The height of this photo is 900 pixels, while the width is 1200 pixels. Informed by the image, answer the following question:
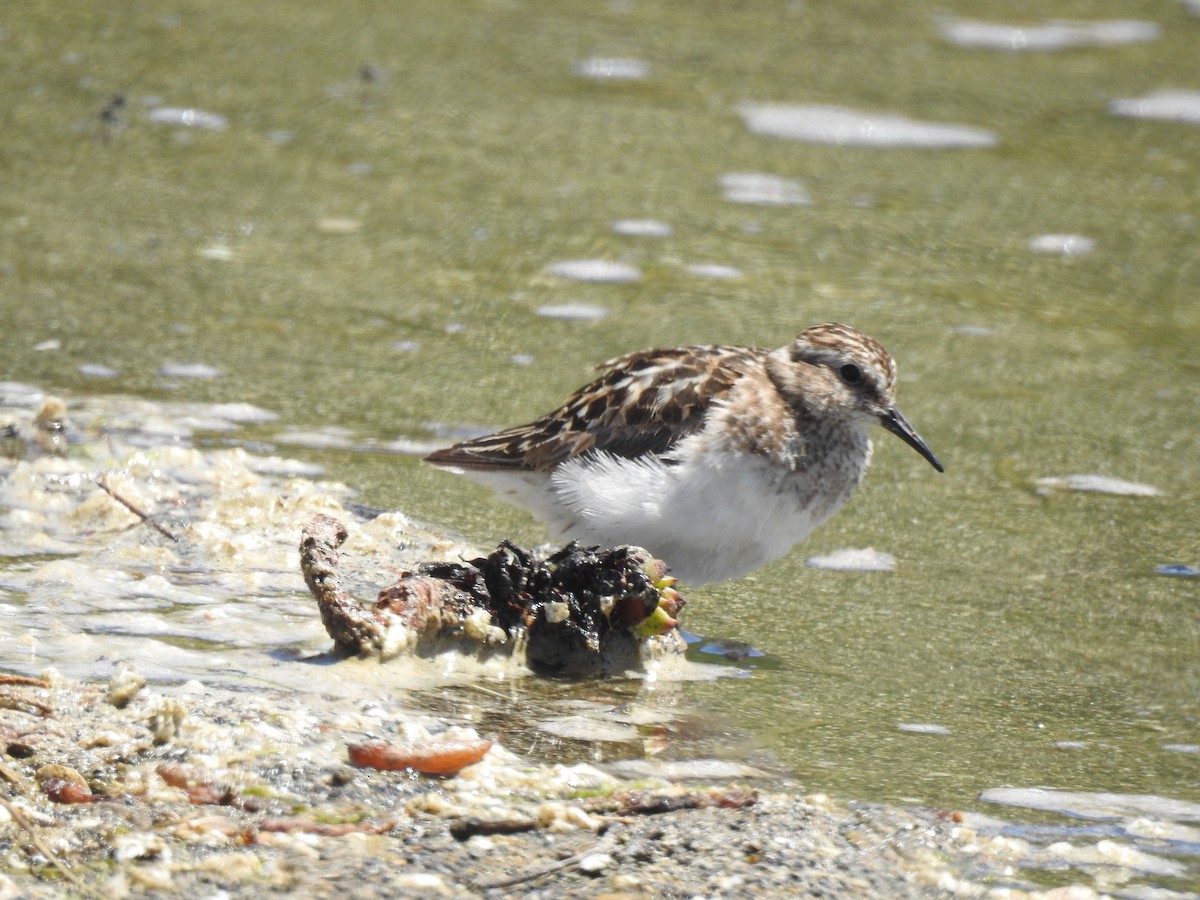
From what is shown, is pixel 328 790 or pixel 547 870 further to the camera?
pixel 328 790

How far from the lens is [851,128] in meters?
8.28

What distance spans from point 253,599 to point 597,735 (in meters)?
1.02

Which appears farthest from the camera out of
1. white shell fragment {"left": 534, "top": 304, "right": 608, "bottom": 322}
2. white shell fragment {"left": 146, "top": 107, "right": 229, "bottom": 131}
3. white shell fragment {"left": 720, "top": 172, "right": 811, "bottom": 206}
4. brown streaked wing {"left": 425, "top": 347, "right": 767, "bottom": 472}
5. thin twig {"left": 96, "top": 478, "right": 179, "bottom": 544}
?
white shell fragment {"left": 146, "top": 107, "right": 229, "bottom": 131}

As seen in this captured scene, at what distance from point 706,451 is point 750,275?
2.53 metres

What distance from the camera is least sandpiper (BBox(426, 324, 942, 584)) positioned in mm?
4352

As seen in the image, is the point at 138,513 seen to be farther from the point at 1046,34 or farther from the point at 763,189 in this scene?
the point at 1046,34

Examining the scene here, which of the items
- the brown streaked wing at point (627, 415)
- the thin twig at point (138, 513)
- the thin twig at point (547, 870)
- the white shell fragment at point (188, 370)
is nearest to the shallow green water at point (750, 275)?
the white shell fragment at point (188, 370)

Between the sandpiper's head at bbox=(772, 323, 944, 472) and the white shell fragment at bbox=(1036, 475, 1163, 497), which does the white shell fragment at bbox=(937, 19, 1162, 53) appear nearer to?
the white shell fragment at bbox=(1036, 475, 1163, 497)

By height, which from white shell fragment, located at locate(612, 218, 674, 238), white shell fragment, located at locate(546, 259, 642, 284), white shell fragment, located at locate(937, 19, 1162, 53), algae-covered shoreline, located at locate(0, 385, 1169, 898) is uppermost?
white shell fragment, located at locate(937, 19, 1162, 53)

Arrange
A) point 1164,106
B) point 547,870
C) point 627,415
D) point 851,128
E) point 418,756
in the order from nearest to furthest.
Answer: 1. point 547,870
2. point 418,756
3. point 627,415
4. point 851,128
5. point 1164,106

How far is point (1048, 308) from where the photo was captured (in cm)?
665

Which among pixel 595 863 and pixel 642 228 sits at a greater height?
pixel 642 228

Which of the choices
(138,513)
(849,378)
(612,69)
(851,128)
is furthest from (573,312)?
(612,69)

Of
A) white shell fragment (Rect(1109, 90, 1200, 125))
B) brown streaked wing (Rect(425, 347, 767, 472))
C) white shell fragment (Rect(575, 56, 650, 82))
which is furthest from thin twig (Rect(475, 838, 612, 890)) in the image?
white shell fragment (Rect(1109, 90, 1200, 125))
